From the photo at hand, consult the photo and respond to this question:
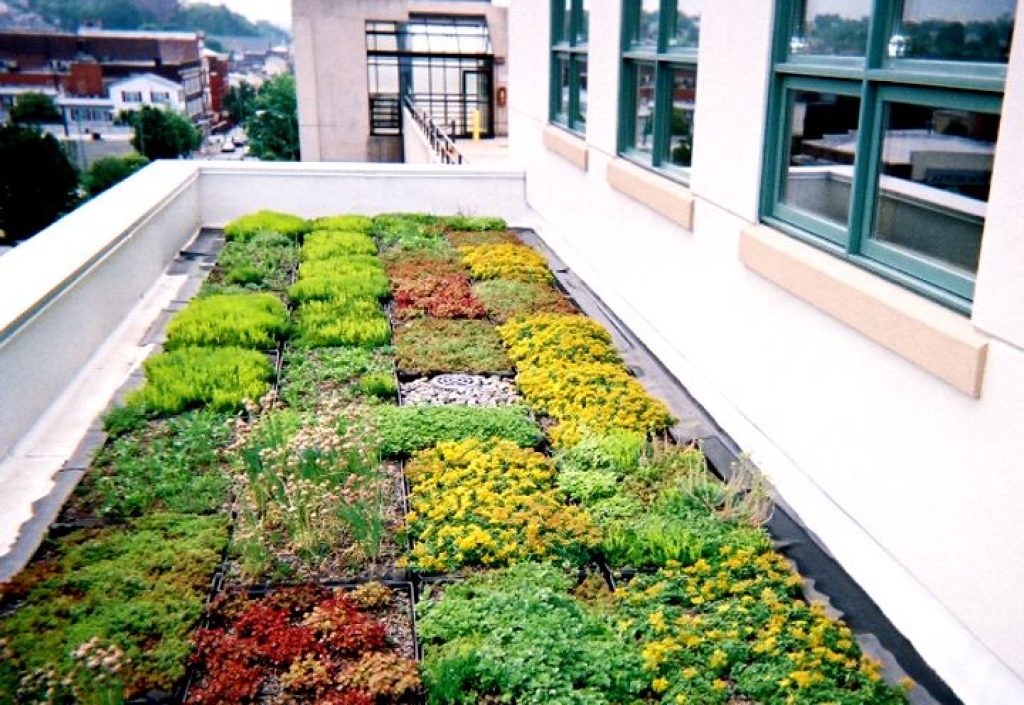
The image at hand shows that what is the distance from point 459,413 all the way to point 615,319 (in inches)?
109

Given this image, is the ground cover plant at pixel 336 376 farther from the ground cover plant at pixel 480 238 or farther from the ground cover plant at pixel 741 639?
the ground cover plant at pixel 480 238

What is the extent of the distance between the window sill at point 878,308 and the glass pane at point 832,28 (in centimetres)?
102

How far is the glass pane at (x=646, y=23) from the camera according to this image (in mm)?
7379

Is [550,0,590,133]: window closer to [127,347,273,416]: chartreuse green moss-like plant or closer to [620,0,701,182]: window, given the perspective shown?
[620,0,701,182]: window

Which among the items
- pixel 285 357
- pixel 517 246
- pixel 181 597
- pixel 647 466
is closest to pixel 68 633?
pixel 181 597

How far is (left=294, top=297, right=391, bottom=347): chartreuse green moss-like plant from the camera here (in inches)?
283

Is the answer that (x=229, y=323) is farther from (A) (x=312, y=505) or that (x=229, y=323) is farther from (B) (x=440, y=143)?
(B) (x=440, y=143)

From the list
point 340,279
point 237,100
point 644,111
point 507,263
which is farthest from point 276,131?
point 237,100

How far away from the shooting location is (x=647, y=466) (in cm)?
509

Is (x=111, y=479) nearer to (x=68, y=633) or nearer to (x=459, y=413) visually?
(x=68, y=633)

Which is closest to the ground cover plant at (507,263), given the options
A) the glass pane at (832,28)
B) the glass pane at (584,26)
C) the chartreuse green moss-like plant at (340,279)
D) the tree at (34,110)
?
the chartreuse green moss-like plant at (340,279)

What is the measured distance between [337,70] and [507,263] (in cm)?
2044

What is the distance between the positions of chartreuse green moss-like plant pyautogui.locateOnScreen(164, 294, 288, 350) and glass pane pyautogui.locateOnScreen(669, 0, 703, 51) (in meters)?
3.85

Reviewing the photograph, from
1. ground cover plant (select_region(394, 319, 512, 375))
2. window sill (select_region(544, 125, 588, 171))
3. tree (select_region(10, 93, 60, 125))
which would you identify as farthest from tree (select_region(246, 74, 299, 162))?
ground cover plant (select_region(394, 319, 512, 375))
